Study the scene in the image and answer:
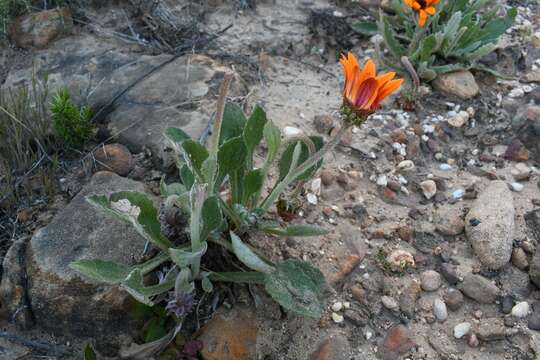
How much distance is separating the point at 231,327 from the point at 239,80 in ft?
5.63

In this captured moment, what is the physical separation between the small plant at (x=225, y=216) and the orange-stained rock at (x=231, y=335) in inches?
5.5

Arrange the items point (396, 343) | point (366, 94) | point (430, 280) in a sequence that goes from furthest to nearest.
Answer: point (430, 280)
point (396, 343)
point (366, 94)

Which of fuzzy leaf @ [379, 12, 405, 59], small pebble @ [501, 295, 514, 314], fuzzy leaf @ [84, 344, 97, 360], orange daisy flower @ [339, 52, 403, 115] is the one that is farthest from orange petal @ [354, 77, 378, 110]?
fuzzy leaf @ [379, 12, 405, 59]

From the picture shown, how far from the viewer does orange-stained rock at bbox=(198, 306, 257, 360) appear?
2170 millimetres

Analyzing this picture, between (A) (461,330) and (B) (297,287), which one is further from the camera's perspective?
(A) (461,330)

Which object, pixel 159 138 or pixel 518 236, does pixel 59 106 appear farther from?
pixel 518 236

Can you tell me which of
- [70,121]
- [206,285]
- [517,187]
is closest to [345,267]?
[206,285]

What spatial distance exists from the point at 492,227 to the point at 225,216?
1.32 meters

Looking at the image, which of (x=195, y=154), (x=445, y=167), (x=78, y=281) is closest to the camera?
(x=195, y=154)

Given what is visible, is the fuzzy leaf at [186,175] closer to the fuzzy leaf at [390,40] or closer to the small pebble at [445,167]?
the small pebble at [445,167]

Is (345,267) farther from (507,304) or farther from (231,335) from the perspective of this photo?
(507,304)

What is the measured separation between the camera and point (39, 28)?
3.71 metres

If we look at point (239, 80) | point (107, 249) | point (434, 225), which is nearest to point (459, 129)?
point (434, 225)

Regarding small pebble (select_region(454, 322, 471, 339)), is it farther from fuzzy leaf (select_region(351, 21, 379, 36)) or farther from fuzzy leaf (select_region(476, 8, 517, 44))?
fuzzy leaf (select_region(351, 21, 379, 36))
